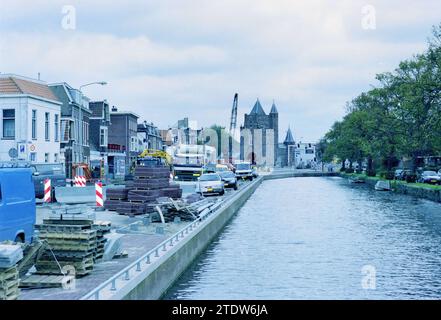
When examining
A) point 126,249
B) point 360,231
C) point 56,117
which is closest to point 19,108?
point 56,117

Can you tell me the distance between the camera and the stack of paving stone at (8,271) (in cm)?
1046

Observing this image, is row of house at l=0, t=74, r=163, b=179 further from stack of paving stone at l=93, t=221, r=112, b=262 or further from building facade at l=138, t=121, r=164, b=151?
stack of paving stone at l=93, t=221, r=112, b=262

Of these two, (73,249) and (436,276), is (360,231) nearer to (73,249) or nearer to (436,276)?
(436,276)

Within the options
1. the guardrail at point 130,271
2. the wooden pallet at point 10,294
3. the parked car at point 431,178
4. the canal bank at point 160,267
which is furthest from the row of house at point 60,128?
the parked car at point 431,178

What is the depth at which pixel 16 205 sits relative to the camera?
50.1 ft

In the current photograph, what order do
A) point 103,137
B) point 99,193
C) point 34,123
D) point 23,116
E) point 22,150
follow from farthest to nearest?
point 103,137
point 34,123
point 23,116
point 22,150
point 99,193

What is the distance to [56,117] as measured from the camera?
52.7m

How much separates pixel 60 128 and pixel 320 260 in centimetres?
4135

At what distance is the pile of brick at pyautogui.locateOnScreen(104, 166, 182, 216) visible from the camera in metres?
28.2

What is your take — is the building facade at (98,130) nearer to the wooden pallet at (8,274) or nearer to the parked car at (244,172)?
the parked car at (244,172)

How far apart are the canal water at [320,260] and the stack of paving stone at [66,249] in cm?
247

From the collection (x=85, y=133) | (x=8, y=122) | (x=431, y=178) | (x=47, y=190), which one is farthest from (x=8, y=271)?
(x=431, y=178)

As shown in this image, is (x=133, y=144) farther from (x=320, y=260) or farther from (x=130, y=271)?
(x=130, y=271)

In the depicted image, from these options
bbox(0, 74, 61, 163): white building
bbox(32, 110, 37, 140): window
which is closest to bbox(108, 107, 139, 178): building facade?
bbox(0, 74, 61, 163): white building
